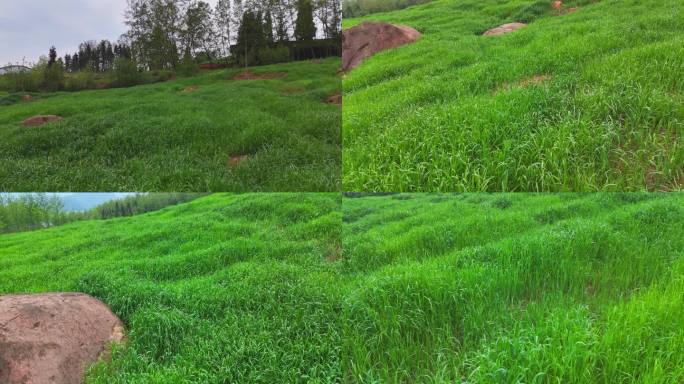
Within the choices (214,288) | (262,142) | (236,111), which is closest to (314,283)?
(214,288)

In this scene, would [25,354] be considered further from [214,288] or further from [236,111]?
[236,111]

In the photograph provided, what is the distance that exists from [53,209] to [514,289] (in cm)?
541

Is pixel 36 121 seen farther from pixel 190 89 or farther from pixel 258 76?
pixel 258 76

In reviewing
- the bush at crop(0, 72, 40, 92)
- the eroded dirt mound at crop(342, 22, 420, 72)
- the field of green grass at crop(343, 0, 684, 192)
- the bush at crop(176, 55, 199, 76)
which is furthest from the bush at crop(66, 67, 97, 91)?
the eroded dirt mound at crop(342, 22, 420, 72)

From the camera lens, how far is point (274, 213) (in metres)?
5.60

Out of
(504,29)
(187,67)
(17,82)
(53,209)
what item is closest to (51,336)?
(53,209)

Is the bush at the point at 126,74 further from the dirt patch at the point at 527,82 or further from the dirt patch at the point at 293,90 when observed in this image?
the dirt patch at the point at 527,82

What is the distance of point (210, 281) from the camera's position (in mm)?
4613

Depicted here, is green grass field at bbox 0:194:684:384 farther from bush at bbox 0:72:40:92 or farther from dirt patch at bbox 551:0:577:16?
dirt patch at bbox 551:0:577:16

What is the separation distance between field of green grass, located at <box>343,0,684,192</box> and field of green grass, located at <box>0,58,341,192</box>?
2.16 feet

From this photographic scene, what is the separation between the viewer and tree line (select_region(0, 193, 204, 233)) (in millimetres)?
4965

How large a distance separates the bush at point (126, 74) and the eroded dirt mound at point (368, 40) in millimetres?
5131

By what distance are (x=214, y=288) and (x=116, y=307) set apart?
94cm

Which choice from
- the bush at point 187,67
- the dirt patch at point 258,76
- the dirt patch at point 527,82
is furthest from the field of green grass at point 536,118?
the bush at point 187,67
